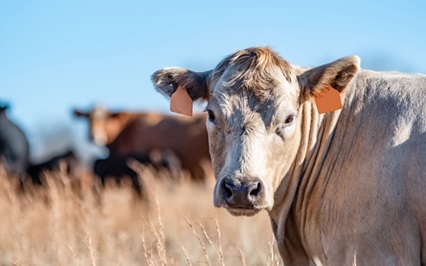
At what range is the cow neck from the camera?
535 cm

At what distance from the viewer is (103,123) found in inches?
1070

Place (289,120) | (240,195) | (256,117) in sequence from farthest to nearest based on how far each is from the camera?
(289,120)
(256,117)
(240,195)

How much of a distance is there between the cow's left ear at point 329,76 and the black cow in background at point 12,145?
13.5m

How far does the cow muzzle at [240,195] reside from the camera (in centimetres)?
475

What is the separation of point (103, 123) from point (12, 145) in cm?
840

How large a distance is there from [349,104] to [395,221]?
39.9 inches

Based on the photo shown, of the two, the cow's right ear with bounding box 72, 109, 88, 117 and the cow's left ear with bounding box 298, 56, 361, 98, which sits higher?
the cow's left ear with bounding box 298, 56, 361, 98

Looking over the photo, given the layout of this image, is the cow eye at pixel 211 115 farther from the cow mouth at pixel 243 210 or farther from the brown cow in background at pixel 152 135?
the brown cow in background at pixel 152 135

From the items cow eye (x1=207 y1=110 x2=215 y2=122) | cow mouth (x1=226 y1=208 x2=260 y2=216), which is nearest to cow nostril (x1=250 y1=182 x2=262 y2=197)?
cow mouth (x1=226 y1=208 x2=260 y2=216)

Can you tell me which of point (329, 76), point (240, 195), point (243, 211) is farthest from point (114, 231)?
point (240, 195)

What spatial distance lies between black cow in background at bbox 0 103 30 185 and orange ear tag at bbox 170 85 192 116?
42.1ft

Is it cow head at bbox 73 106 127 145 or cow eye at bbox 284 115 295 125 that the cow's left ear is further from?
cow head at bbox 73 106 127 145

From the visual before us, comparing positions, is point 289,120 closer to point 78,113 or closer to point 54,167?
point 54,167

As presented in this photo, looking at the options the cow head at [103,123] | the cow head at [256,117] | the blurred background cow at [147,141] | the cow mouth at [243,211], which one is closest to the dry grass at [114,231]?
the cow mouth at [243,211]
